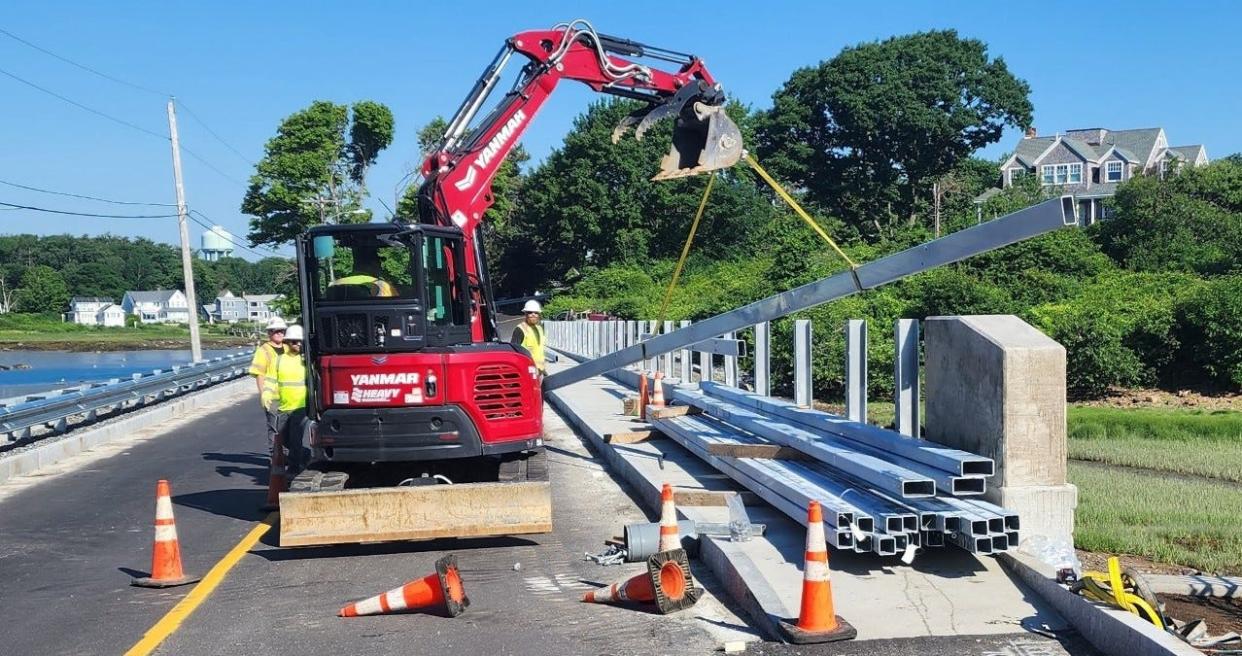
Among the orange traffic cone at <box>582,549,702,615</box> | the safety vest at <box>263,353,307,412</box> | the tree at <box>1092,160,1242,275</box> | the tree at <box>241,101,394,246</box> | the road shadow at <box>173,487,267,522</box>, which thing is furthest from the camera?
the tree at <box>241,101,394,246</box>

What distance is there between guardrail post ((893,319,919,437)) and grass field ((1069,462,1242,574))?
1.53 metres

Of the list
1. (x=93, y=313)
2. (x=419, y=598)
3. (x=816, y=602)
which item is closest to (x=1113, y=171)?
(x=816, y=602)

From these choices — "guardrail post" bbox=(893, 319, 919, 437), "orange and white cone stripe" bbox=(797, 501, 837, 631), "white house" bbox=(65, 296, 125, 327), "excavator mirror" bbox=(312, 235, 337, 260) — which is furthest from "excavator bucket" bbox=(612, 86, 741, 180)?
"white house" bbox=(65, 296, 125, 327)

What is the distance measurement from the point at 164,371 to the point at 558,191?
131ft

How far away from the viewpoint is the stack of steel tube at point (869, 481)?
24.4 feet

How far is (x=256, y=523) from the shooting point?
431 inches

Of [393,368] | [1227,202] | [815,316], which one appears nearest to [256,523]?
[393,368]

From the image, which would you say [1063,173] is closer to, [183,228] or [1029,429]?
[183,228]

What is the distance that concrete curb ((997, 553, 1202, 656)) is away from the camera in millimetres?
5648

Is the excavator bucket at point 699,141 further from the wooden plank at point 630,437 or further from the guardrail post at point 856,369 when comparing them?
the wooden plank at point 630,437

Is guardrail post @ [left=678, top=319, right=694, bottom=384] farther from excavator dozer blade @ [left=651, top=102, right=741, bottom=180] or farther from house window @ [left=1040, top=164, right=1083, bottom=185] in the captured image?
house window @ [left=1040, top=164, right=1083, bottom=185]

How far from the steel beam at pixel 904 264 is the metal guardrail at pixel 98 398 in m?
10.2

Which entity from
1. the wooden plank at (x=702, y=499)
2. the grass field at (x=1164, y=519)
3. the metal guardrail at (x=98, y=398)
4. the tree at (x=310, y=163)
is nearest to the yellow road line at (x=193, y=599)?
the wooden plank at (x=702, y=499)

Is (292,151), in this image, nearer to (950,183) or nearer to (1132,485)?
(950,183)
